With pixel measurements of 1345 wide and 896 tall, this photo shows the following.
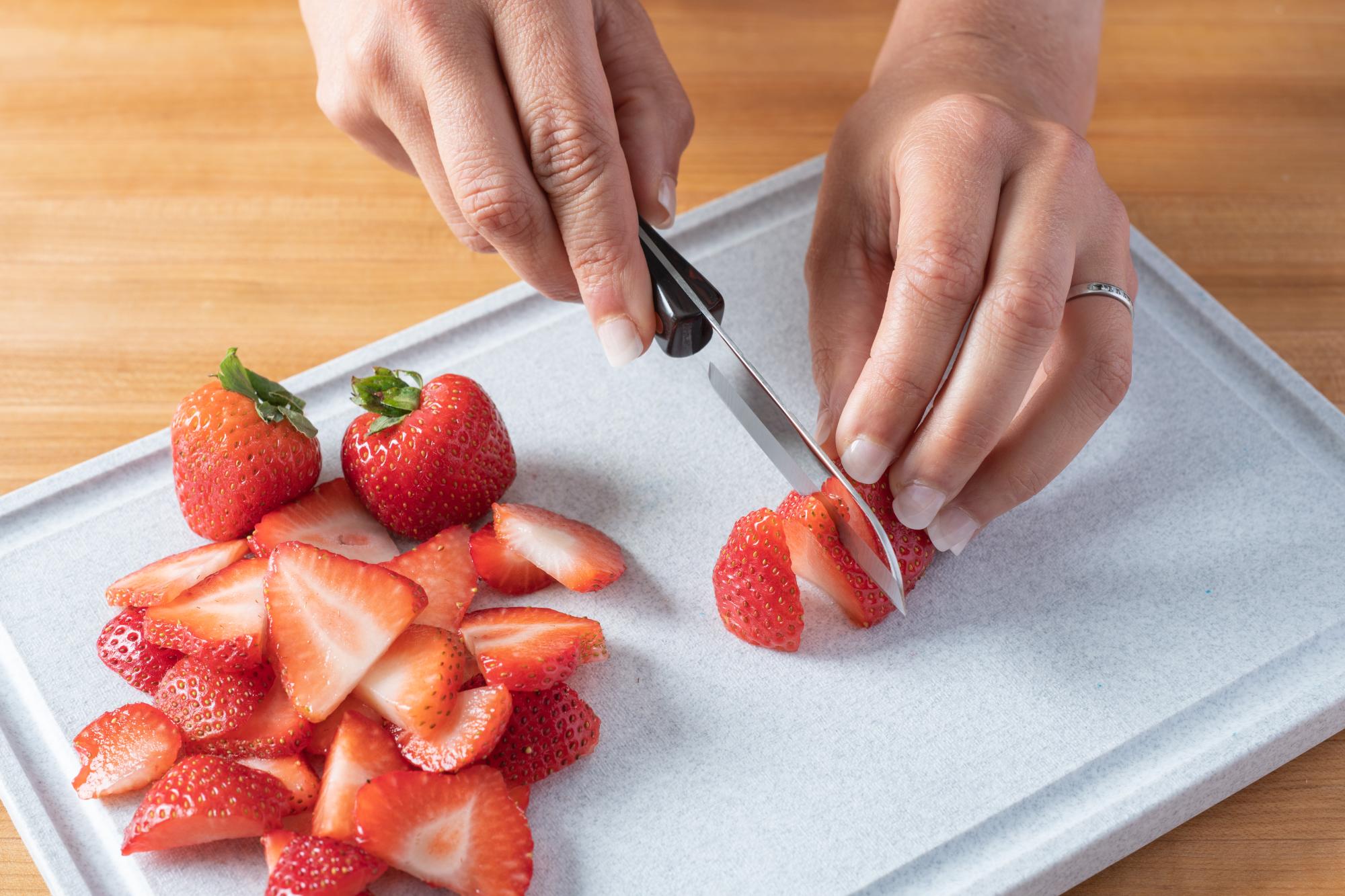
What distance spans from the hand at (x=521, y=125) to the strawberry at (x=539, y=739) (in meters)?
0.30

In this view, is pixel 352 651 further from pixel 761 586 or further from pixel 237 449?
pixel 761 586

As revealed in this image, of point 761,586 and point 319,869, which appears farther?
point 761,586

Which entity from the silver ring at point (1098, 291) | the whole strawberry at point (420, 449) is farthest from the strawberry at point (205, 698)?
the silver ring at point (1098, 291)

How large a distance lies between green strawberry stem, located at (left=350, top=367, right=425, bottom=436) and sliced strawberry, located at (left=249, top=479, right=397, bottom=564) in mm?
88

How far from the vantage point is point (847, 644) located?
3.41 feet

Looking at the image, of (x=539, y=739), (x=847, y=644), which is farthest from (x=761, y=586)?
(x=539, y=739)

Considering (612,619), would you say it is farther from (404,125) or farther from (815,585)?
(404,125)

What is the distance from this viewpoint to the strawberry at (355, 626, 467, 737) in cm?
91

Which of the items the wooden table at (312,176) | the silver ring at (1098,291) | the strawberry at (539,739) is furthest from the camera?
the wooden table at (312,176)

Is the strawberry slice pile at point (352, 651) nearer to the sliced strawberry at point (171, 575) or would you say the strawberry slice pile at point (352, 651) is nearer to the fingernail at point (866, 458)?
the sliced strawberry at point (171, 575)

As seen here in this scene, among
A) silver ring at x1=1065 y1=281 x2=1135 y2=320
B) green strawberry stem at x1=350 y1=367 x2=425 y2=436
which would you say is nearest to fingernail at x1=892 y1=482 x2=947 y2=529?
silver ring at x1=1065 y1=281 x2=1135 y2=320

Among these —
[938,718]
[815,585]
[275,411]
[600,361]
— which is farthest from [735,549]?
[275,411]

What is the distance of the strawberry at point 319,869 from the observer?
0.83 m

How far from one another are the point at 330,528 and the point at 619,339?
1.09 feet
